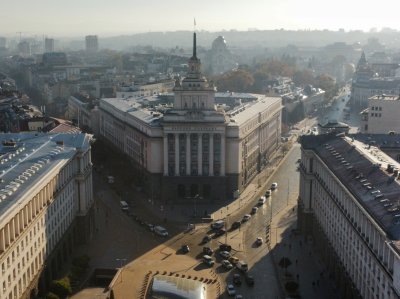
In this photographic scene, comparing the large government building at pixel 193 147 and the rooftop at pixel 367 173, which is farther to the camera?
the large government building at pixel 193 147

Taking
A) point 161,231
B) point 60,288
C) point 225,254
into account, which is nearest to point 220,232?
point 161,231

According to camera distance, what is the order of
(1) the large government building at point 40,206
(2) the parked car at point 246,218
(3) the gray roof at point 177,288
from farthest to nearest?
(2) the parked car at point 246,218 → (3) the gray roof at point 177,288 → (1) the large government building at point 40,206

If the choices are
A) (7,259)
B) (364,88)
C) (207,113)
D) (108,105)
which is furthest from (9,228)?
Result: (364,88)

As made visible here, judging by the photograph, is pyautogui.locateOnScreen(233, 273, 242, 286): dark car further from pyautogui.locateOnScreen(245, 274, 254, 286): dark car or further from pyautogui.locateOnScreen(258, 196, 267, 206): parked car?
pyautogui.locateOnScreen(258, 196, 267, 206): parked car

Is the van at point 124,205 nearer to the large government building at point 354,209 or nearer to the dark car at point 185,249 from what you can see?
the dark car at point 185,249

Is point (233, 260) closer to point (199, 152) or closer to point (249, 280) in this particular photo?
point (249, 280)

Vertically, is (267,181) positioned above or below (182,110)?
below

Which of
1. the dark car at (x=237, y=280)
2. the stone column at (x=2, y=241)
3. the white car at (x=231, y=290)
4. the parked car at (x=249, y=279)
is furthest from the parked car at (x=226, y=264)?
Answer: the stone column at (x=2, y=241)

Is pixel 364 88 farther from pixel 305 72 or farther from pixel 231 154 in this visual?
pixel 231 154
